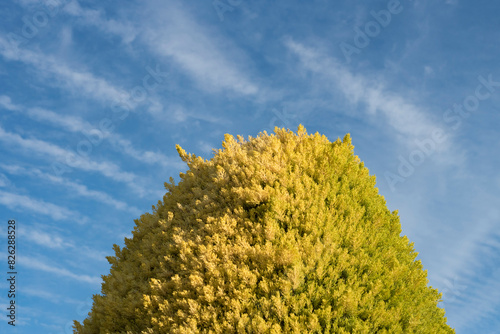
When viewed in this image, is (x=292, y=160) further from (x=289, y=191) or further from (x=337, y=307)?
(x=337, y=307)

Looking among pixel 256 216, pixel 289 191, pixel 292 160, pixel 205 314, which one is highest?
pixel 292 160

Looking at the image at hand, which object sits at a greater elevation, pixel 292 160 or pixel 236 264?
pixel 292 160

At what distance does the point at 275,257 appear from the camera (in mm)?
5641

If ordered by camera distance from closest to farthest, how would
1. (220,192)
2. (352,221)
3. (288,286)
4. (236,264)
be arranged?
1. (288,286)
2. (236,264)
3. (352,221)
4. (220,192)

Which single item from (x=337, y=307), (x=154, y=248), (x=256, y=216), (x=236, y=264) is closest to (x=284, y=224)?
(x=256, y=216)

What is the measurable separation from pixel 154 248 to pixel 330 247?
2.96 m

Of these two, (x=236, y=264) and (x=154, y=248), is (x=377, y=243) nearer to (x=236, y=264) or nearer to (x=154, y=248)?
(x=236, y=264)

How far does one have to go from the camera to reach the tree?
5441mm

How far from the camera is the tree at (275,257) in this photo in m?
5.44

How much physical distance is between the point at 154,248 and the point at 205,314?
1.86m

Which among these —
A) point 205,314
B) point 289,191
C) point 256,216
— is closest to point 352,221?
point 289,191

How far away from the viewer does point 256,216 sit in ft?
20.7

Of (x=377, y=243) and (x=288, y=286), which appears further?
(x=377, y=243)

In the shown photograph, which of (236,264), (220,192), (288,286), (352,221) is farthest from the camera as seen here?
(220,192)
